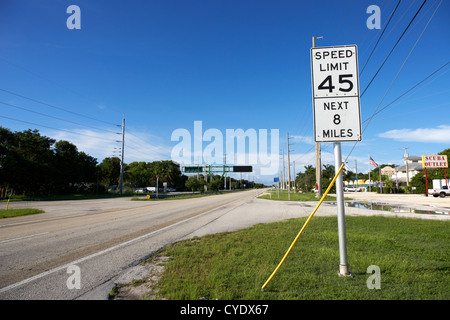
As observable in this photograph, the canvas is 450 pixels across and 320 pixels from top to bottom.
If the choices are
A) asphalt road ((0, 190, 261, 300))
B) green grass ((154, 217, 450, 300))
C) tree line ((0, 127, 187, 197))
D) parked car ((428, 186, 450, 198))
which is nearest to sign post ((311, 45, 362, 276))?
green grass ((154, 217, 450, 300))

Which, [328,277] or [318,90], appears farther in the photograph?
[318,90]

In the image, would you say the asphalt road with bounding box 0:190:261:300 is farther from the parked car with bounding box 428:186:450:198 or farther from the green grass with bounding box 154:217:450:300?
the parked car with bounding box 428:186:450:198

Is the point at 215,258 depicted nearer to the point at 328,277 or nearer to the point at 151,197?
the point at 328,277

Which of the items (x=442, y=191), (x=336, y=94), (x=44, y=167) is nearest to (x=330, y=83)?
(x=336, y=94)

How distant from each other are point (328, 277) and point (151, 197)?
34.4m

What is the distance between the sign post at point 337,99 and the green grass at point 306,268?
2.23 feet

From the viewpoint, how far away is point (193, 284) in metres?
3.74

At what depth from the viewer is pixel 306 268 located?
4445 mm

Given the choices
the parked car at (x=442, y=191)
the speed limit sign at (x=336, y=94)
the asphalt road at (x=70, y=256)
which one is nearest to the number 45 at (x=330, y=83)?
the speed limit sign at (x=336, y=94)

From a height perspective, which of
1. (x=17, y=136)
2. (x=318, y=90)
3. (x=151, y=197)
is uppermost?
(x=17, y=136)

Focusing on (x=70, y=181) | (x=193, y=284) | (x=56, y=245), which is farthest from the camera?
(x=70, y=181)

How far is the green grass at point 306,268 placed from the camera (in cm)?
344

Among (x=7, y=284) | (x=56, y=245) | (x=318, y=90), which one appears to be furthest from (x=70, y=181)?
(x=318, y=90)

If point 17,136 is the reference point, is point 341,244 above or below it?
below
